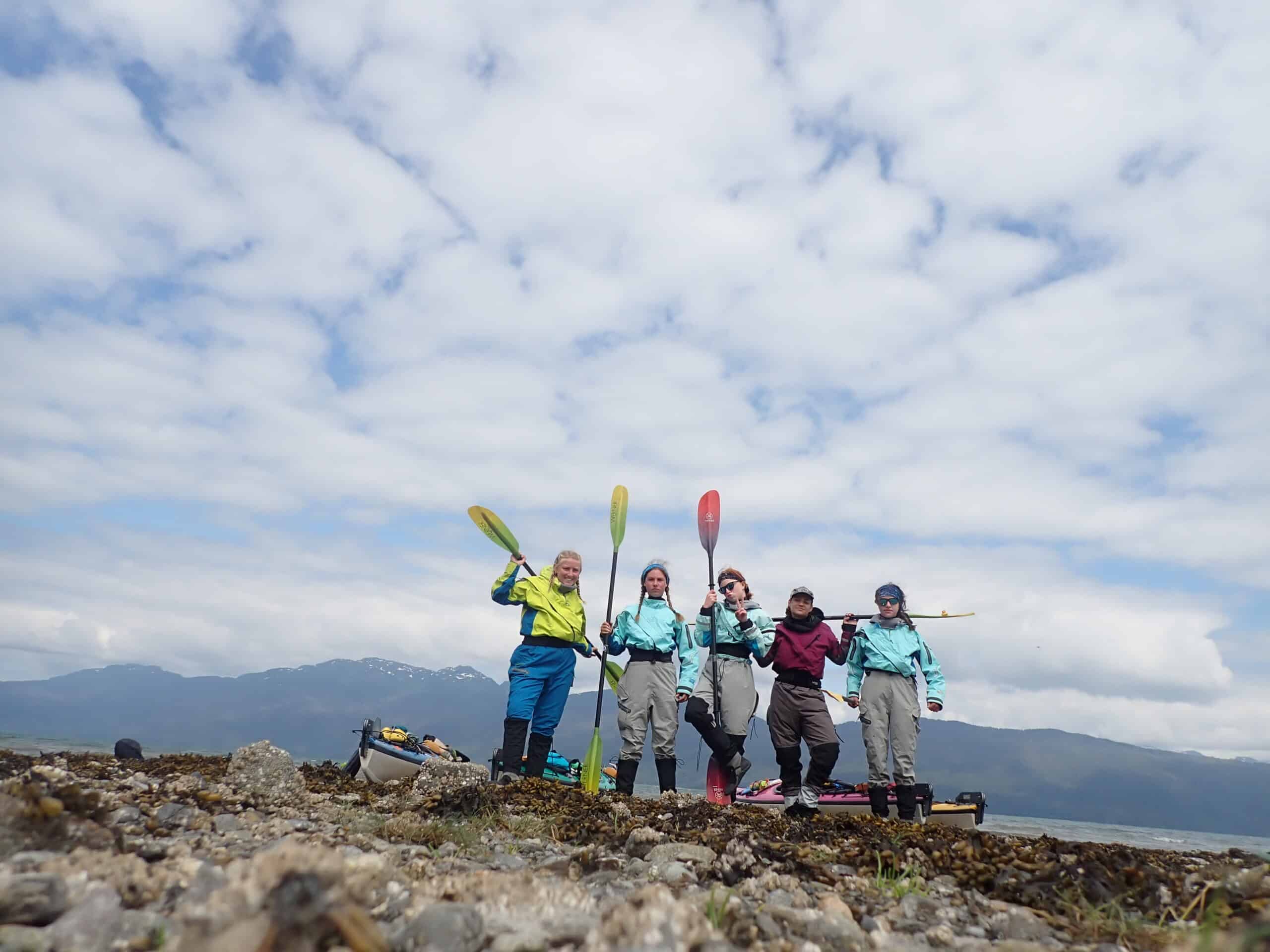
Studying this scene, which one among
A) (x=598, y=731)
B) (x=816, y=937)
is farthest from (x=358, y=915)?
(x=598, y=731)

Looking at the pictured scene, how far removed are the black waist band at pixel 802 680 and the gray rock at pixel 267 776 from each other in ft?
19.1

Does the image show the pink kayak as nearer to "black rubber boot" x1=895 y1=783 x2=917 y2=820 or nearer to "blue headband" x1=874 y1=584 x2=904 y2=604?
"black rubber boot" x1=895 y1=783 x2=917 y2=820

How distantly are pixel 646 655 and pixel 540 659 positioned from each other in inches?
62.6

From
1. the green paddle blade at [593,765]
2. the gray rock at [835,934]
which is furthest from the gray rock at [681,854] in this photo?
the green paddle blade at [593,765]

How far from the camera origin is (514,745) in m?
10.8

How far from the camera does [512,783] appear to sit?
29.9 ft

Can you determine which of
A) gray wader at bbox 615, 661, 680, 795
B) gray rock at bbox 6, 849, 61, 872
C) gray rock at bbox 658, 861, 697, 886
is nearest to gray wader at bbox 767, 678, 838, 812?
gray wader at bbox 615, 661, 680, 795

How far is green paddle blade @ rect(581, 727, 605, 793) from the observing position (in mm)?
11719

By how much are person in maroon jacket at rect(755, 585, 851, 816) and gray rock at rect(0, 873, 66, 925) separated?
776 cm

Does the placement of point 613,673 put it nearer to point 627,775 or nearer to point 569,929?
point 627,775

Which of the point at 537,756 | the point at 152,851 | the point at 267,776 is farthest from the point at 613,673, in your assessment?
the point at 152,851

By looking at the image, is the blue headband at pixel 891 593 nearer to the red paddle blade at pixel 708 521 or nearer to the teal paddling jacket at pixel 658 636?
the teal paddling jacket at pixel 658 636

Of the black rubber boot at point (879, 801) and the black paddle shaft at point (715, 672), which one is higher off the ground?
the black paddle shaft at point (715, 672)

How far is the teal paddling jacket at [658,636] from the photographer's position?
10859 mm
